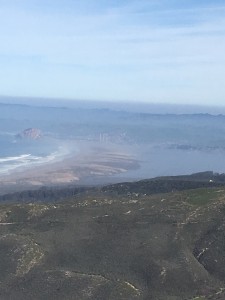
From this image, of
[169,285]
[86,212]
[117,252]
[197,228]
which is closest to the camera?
[169,285]

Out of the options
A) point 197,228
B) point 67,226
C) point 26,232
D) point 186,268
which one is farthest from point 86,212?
point 186,268

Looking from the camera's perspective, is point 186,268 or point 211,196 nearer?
point 186,268

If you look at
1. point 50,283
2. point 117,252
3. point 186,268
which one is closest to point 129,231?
point 117,252

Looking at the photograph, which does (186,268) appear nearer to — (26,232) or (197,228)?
(197,228)

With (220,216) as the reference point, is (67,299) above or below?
below

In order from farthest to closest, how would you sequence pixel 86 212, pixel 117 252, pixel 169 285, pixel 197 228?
pixel 86 212 < pixel 197 228 < pixel 117 252 < pixel 169 285

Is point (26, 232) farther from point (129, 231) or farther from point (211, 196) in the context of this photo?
point (211, 196)
